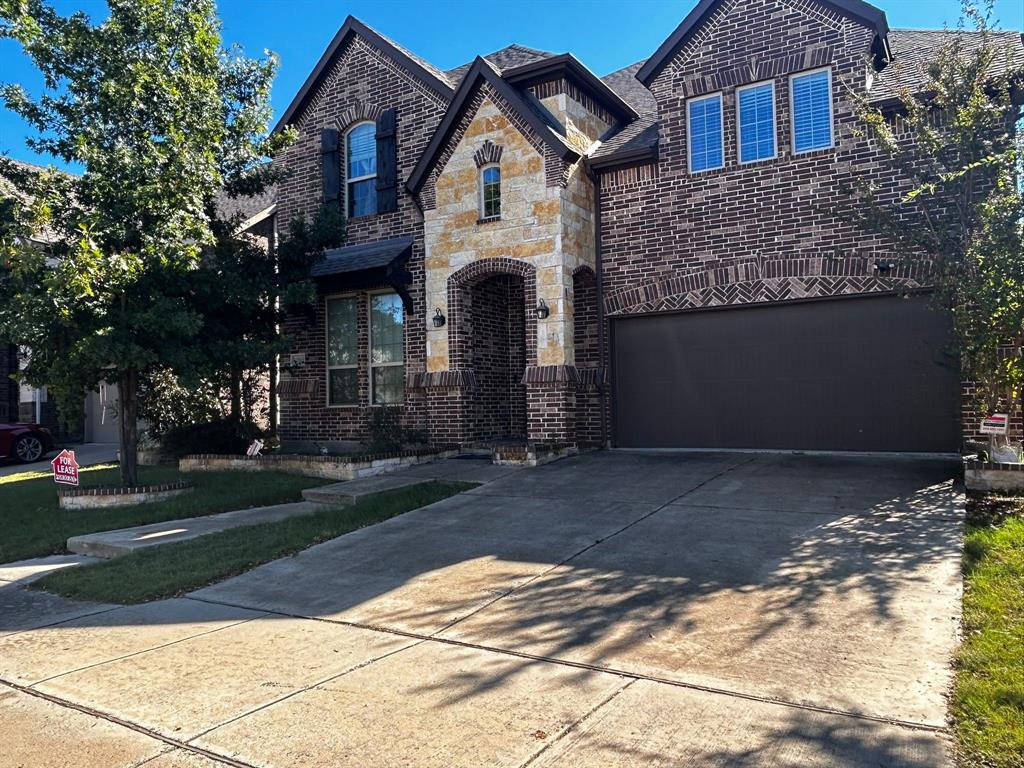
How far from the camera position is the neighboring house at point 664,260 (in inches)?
434

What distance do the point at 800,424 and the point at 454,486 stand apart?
5348mm

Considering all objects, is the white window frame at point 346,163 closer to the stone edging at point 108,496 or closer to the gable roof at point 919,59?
the stone edging at point 108,496

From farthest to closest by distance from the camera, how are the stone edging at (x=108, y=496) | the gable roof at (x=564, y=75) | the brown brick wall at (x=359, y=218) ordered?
the brown brick wall at (x=359, y=218) → the gable roof at (x=564, y=75) → the stone edging at (x=108, y=496)

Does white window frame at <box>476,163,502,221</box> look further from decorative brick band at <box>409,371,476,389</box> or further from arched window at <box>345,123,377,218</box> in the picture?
arched window at <box>345,123,377,218</box>

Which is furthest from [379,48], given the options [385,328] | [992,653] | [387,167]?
[992,653]

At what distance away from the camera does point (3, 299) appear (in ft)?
31.3

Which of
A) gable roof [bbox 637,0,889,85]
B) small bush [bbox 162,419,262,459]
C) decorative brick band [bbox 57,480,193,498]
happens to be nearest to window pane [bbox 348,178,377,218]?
small bush [bbox 162,419,262,459]

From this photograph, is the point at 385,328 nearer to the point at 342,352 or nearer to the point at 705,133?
the point at 342,352

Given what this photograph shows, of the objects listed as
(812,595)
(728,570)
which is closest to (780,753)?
(812,595)

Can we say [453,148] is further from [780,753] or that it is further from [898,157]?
[780,753]

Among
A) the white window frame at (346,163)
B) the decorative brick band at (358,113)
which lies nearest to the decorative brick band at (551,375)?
the white window frame at (346,163)

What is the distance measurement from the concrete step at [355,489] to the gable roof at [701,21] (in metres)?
7.63

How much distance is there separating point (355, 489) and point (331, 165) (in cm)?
852

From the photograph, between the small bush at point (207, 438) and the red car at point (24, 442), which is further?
the red car at point (24, 442)
